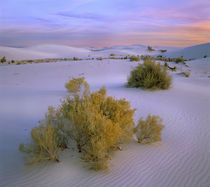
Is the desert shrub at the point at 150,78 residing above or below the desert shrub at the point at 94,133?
above

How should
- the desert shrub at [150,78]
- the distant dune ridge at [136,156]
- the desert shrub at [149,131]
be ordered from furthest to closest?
the desert shrub at [150,78], the desert shrub at [149,131], the distant dune ridge at [136,156]

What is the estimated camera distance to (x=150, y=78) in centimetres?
880

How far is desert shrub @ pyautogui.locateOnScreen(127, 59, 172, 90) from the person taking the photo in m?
8.74

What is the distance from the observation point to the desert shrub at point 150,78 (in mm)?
8736

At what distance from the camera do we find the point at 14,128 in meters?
4.40

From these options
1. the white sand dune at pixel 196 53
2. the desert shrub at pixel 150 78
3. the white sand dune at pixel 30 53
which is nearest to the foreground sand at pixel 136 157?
the desert shrub at pixel 150 78

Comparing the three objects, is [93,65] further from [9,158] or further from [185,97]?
[9,158]

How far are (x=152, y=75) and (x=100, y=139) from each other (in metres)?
6.29

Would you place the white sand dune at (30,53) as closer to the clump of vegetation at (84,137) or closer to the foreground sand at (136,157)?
the foreground sand at (136,157)

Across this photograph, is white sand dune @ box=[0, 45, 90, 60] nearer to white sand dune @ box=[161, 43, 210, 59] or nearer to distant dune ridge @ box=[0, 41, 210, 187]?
white sand dune @ box=[161, 43, 210, 59]

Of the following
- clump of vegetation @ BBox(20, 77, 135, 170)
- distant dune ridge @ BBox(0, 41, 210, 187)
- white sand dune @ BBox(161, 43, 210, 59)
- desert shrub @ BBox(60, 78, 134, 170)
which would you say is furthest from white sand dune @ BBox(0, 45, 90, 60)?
desert shrub @ BBox(60, 78, 134, 170)

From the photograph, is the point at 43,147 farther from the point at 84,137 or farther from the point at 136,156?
the point at 136,156

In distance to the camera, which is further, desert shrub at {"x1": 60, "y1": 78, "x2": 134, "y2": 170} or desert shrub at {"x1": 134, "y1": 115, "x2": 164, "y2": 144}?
desert shrub at {"x1": 134, "y1": 115, "x2": 164, "y2": 144}

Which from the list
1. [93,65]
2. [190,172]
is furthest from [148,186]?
[93,65]
